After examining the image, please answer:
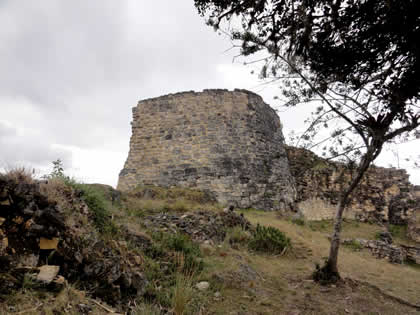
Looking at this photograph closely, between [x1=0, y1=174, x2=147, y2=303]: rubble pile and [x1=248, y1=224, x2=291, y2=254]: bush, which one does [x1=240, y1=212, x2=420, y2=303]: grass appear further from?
[x1=0, y1=174, x2=147, y2=303]: rubble pile

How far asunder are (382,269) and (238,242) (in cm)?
398

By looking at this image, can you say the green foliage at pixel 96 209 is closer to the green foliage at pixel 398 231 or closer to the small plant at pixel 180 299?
the small plant at pixel 180 299

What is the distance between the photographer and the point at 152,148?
11.8m

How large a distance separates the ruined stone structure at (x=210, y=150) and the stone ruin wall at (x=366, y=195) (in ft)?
6.01

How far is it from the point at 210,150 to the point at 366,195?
397 inches

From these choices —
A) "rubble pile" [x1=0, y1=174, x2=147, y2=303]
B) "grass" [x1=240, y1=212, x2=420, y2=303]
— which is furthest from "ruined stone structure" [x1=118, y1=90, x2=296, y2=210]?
"rubble pile" [x1=0, y1=174, x2=147, y2=303]

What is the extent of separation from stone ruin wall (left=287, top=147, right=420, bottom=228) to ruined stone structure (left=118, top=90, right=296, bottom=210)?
1832 millimetres

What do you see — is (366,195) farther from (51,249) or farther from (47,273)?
(47,273)

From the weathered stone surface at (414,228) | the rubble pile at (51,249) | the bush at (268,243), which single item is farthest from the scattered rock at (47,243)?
the weathered stone surface at (414,228)

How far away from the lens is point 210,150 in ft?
37.3

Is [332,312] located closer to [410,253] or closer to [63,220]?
[63,220]

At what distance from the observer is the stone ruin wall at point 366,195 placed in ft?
47.0

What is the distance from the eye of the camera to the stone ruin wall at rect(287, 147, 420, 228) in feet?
47.0

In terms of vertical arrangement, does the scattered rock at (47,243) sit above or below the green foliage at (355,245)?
above
